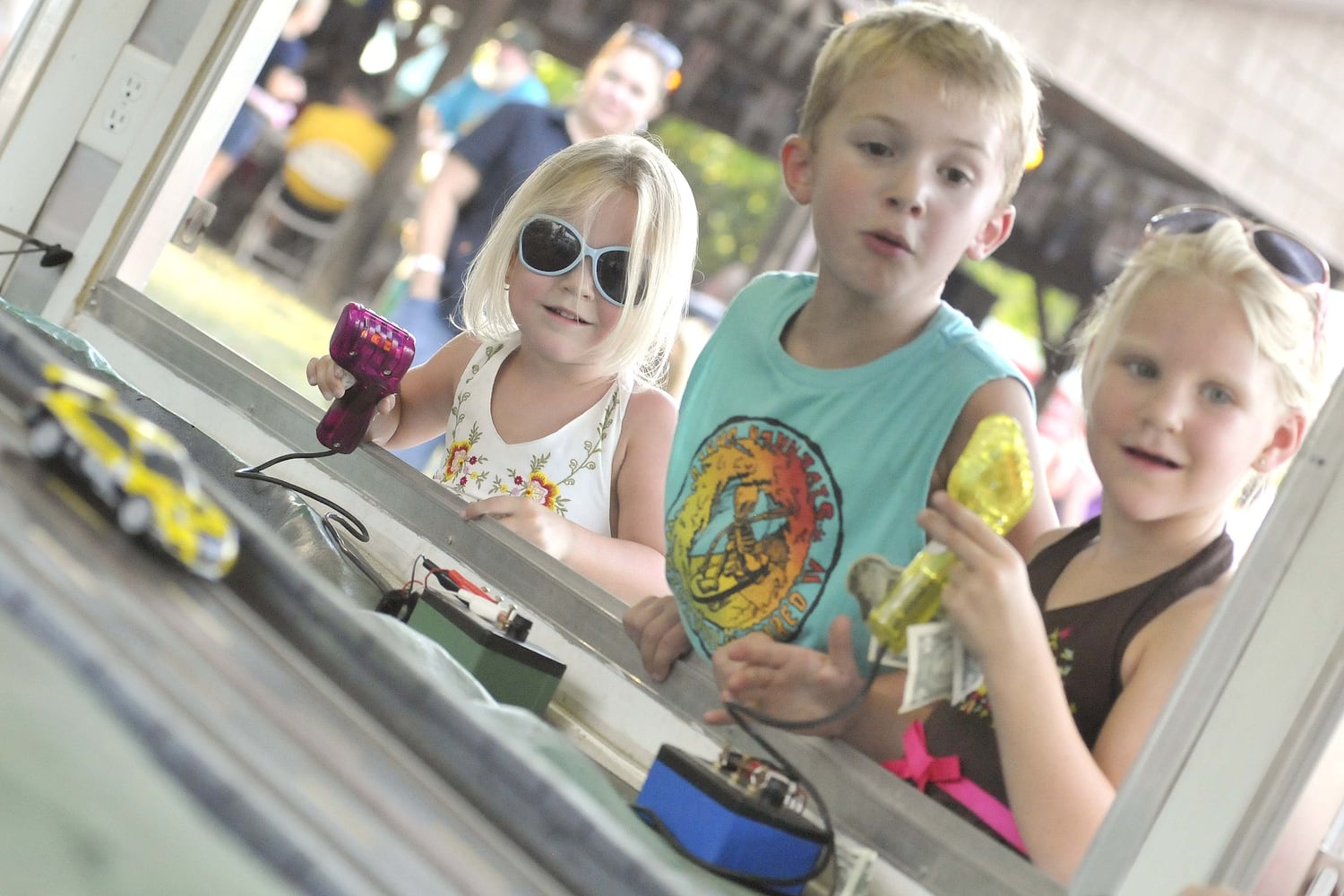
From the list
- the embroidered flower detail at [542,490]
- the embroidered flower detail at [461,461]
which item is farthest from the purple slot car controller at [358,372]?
the embroidered flower detail at [542,490]

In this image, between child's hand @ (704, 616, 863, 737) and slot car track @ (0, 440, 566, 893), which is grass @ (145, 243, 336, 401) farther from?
slot car track @ (0, 440, 566, 893)

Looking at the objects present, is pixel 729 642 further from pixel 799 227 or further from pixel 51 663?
pixel 799 227

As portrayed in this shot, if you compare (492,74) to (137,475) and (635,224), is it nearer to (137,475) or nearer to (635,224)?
(635,224)

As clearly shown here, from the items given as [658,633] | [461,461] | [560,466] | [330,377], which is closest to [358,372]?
[330,377]

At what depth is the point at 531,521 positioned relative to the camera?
145 cm

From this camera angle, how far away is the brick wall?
4777 millimetres

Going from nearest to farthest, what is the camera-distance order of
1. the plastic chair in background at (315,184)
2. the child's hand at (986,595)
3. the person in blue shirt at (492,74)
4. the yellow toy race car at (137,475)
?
the yellow toy race car at (137,475) < the child's hand at (986,595) < the person in blue shirt at (492,74) < the plastic chair in background at (315,184)

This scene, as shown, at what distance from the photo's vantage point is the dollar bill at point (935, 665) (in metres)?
0.86

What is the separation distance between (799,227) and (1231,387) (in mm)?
4182

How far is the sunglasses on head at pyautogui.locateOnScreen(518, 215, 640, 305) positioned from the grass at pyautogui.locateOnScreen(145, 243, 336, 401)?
0.43 m

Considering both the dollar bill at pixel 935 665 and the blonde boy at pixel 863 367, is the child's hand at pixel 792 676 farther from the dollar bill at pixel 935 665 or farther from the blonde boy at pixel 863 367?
the dollar bill at pixel 935 665

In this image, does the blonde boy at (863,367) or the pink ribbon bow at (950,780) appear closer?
the pink ribbon bow at (950,780)

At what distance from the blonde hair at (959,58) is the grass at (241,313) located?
37.0 inches

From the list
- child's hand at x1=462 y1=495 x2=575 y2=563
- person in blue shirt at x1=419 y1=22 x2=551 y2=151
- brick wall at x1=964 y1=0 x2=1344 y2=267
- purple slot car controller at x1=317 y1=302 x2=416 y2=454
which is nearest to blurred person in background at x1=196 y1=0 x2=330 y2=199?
person in blue shirt at x1=419 y1=22 x2=551 y2=151
